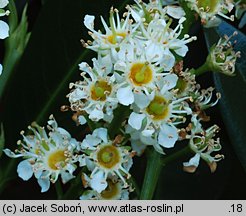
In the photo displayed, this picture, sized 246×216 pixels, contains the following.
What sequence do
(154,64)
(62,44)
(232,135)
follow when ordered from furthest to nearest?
(62,44), (232,135), (154,64)

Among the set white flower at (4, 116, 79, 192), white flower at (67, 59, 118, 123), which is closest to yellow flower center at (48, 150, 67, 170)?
white flower at (4, 116, 79, 192)

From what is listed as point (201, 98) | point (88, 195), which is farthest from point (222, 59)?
point (88, 195)

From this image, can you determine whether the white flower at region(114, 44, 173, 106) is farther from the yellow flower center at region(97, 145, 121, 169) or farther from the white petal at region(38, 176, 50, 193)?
the white petal at region(38, 176, 50, 193)

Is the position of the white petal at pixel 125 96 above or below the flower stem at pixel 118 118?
above

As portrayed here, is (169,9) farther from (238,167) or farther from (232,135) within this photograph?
(238,167)

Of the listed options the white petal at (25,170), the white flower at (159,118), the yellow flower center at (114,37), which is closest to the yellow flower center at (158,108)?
the white flower at (159,118)

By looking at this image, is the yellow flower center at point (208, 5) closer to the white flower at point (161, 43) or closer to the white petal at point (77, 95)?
the white flower at point (161, 43)
